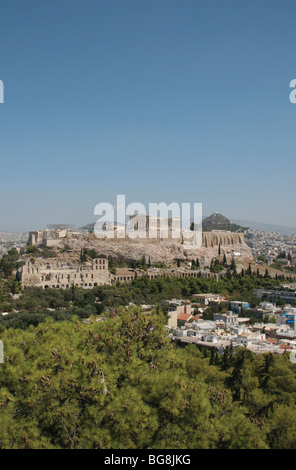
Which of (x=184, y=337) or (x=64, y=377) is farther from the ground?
(x=64, y=377)

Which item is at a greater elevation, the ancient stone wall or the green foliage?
the green foliage

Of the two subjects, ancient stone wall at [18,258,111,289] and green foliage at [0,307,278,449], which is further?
ancient stone wall at [18,258,111,289]

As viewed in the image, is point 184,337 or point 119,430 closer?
point 119,430

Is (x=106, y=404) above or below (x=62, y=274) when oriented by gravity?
above

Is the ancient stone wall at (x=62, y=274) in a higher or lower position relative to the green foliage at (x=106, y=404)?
lower

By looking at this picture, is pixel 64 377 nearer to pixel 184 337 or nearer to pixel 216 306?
pixel 184 337

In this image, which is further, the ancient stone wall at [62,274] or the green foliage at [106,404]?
the ancient stone wall at [62,274]

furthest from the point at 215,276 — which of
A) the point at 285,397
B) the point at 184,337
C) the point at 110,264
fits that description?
the point at 285,397

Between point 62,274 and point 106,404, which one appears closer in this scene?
point 106,404
